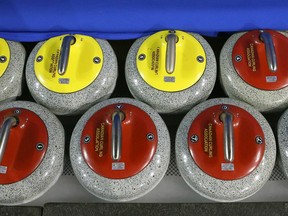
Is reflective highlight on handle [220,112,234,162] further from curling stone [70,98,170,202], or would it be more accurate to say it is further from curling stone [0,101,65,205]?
curling stone [0,101,65,205]

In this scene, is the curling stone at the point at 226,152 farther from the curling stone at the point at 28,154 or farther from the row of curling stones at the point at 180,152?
the curling stone at the point at 28,154

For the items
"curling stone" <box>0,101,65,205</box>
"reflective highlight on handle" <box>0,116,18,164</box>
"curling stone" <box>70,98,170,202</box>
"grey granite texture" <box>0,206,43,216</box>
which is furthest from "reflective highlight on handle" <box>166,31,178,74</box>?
"grey granite texture" <box>0,206,43,216</box>

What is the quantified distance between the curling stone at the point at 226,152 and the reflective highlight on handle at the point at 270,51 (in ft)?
0.54

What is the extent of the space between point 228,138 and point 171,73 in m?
0.30

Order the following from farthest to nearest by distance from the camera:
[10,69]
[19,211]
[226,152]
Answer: [10,69] < [19,211] < [226,152]

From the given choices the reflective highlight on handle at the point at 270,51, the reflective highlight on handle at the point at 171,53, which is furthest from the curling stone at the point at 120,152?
the reflective highlight on handle at the point at 270,51

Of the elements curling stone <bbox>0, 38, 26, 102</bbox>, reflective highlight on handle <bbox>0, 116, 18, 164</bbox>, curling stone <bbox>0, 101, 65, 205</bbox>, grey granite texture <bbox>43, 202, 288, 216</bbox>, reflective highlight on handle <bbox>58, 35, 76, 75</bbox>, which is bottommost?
grey granite texture <bbox>43, 202, 288, 216</bbox>

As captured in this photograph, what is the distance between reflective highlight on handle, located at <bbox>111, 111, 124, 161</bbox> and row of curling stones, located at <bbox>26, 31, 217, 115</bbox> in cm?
16

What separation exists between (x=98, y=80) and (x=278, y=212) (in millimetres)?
746

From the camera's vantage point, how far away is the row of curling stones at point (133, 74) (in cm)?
116

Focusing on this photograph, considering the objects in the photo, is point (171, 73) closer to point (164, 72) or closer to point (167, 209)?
point (164, 72)

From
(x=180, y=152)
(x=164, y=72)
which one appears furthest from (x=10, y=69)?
(x=180, y=152)

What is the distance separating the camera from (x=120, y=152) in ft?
3.43

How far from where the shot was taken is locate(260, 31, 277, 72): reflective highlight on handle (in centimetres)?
113
